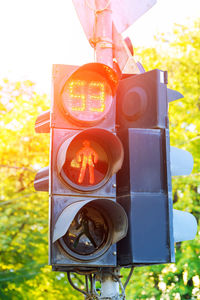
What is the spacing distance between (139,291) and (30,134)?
5297 millimetres

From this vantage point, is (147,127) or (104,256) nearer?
(104,256)

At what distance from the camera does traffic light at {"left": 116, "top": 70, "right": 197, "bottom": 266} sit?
429cm

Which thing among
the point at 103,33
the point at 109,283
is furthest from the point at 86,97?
the point at 109,283

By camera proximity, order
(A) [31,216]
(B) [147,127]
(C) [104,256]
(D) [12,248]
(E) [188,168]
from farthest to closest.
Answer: (A) [31,216], (D) [12,248], (E) [188,168], (B) [147,127], (C) [104,256]

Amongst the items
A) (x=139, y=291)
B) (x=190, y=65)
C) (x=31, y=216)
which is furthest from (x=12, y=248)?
(x=190, y=65)

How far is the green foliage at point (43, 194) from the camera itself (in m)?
15.0

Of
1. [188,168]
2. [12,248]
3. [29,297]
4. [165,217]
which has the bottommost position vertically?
[29,297]

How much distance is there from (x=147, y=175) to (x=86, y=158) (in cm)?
49

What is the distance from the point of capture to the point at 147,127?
15.3ft

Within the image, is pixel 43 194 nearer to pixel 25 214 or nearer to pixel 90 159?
pixel 25 214

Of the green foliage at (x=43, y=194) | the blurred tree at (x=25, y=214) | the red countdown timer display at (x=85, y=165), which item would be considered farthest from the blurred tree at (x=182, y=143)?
the red countdown timer display at (x=85, y=165)

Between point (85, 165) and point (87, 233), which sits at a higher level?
point (85, 165)

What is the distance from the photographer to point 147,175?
4.45 metres

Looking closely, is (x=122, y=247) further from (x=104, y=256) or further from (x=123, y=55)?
(x=123, y=55)
